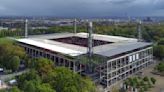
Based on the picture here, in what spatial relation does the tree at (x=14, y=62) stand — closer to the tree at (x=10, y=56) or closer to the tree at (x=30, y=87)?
the tree at (x=10, y=56)

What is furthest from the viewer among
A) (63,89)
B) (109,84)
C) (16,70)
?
(16,70)

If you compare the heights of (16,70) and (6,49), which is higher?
(6,49)

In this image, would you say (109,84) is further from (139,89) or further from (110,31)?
(110,31)

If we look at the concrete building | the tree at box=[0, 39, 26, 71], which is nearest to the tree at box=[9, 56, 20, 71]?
the tree at box=[0, 39, 26, 71]

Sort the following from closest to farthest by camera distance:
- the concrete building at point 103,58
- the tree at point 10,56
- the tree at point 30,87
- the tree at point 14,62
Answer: the tree at point 30,87, the concrete building at point 103,58, the tree at point 14,62, the tree at point 10,56

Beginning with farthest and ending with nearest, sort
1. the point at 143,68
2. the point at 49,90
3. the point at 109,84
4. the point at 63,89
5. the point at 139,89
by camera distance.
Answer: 1. the point at 143,68
2. the point at 109,84
3. the point at 139,89
4. the point at 63,89
5. the point at 49,90

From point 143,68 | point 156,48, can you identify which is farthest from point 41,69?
point 156,48

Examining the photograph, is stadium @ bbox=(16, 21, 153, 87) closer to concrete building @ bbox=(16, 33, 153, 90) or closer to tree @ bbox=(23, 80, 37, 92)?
concrete building @ bbox=(16, 33, 153, 90)

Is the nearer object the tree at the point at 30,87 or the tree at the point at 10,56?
the tree at the point at 30,87

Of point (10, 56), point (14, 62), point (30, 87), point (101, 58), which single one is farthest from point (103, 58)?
point (30, 87)

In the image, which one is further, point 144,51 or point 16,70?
point 144,51

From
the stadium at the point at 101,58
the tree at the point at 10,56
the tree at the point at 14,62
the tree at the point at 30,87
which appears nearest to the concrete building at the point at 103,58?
the stadium at the point at 101,58
